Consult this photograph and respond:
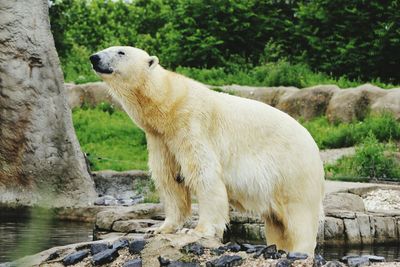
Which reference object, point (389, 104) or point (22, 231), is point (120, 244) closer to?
point (22, 231)

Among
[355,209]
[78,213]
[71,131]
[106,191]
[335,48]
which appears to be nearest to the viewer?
[355,209]

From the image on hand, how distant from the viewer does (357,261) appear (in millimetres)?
5828

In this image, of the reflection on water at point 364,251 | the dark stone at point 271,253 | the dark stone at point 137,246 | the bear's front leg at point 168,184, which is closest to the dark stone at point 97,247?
the dark stone at point 137,246

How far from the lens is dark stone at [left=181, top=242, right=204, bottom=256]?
584 centimetres

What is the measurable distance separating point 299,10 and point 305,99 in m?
5.48

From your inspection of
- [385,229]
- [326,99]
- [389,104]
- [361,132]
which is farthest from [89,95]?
[385,229]

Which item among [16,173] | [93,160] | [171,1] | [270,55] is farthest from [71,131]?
[171,1]

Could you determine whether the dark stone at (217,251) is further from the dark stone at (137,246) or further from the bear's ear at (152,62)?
the bear's ear at (152,62)

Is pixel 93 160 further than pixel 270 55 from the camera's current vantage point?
No

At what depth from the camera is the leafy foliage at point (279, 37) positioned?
2138cm

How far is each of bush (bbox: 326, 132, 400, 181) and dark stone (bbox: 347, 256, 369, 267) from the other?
851 cm

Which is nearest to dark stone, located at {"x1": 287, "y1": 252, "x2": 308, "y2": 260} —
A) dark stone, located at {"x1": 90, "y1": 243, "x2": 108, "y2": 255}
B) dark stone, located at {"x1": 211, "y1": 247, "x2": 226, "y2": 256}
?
dark stone, located at {"x1": 211, "y1": 247, "x2": 226, "y2": 256}

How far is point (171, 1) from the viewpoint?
101ft

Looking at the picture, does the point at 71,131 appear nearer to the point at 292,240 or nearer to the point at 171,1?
the point at 292,240
